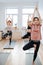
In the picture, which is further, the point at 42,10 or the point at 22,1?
the point at 22,1

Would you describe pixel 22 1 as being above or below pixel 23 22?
above

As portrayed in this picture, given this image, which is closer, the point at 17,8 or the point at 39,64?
the point at 39,64

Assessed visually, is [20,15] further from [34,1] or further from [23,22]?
[34,1]

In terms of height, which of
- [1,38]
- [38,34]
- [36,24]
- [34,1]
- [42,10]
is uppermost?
[34,1]

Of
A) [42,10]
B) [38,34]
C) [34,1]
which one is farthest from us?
[34,1]

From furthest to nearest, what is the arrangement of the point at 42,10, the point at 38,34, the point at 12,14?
the point at 12,14, the point at 42,10, the point at 38,34

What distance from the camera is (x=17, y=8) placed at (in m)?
12.9

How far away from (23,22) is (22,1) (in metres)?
1.80

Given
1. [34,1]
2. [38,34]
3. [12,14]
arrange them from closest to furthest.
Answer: [38,34], [34,1], [12,14]

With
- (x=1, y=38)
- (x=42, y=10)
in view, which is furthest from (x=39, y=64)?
(x=1, y=38)

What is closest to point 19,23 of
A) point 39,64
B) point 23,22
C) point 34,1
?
point 23,22

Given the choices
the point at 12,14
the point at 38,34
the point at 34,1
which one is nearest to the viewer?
the point at 38,34

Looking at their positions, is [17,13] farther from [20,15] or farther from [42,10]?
[42,10]

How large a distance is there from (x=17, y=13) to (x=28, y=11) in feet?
3.08
